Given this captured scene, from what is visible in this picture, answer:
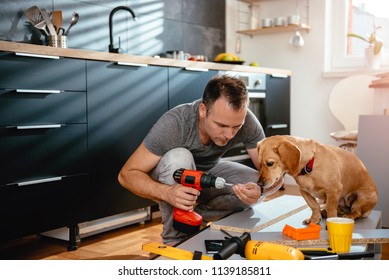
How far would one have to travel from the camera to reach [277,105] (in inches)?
180

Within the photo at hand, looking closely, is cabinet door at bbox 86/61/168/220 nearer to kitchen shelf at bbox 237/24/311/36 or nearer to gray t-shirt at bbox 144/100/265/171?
gray t-shirt at bbox 144/100/265/171

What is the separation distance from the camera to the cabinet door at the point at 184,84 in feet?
11.3

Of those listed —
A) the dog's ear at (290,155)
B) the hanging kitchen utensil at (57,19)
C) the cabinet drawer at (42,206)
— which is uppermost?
the hanging kitchen utensil at (57,19)

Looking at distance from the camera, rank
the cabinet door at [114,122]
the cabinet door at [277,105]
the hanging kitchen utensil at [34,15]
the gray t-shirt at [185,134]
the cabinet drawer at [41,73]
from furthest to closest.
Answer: the cabinet door at [277,105], the hanging kitchen utensil at [34,15], the cabinet door at [114,122], the cabinet drawer at [41,73], the gray t-shirt at [185,134]

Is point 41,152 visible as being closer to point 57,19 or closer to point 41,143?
point 41,143

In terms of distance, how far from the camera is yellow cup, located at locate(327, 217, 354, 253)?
136 centimetres

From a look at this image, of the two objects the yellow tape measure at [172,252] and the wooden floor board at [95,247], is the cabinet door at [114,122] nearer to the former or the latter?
the wooden floor board at [95,247]

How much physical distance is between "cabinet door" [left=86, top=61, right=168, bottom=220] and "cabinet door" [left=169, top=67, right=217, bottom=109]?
0.62 ft

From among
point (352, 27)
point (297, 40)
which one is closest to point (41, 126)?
point (297, 40)

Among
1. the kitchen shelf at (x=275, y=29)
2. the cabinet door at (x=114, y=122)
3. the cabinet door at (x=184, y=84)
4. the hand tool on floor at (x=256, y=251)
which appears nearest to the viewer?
the hand tool on floor at (x=256, y=251)

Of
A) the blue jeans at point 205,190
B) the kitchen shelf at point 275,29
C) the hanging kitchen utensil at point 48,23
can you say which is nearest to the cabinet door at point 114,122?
the hanging kitchen utensil at point 48,23

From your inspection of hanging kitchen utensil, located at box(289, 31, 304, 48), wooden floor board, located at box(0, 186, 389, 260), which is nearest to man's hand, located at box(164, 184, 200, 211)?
wooden floor board, located at box(0, 186, 389, 260)

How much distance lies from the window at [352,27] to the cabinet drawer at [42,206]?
3071 mm

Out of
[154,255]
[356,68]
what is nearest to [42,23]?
[154,255]
